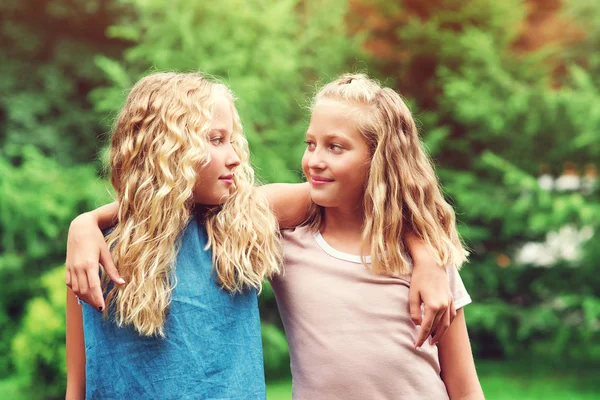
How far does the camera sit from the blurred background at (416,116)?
645cm

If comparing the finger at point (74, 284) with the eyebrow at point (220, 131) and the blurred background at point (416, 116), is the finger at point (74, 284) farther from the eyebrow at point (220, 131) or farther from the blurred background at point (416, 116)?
the blurred background at point (416, 116)

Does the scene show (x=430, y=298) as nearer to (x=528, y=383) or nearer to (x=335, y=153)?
(x=335, y=153)

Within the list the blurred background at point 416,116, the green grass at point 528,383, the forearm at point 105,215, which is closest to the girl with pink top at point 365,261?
the forearm at point 105,215

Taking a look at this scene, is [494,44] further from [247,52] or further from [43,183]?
[43,183]

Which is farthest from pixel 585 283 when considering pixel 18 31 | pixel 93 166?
pixel 18 31

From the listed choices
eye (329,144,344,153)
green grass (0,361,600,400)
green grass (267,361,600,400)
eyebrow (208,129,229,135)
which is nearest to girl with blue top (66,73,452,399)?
eyebrow (208,129,229,135)

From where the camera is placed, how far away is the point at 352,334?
1.83 meters

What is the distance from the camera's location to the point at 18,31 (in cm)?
804

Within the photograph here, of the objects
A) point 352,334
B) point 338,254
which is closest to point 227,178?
point 338,254

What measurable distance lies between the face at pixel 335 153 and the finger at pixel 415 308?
1.04 feet

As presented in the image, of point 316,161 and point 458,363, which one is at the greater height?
point 316,161

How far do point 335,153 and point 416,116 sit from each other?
18.1ft

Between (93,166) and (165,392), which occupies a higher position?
(93,166)

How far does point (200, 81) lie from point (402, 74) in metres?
6.07
